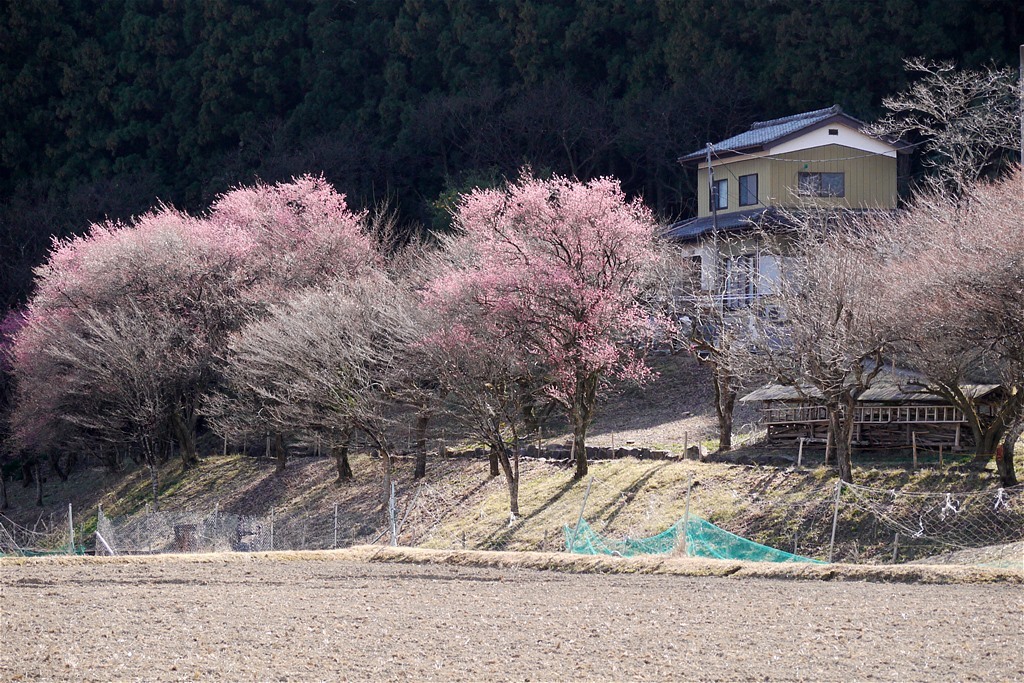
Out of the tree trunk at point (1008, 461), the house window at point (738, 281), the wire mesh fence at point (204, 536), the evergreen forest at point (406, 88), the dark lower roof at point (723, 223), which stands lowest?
the wire mesh fence at point (204, 536)

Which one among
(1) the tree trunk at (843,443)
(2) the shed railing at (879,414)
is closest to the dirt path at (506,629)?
(1) the tree trunk at (843,443)

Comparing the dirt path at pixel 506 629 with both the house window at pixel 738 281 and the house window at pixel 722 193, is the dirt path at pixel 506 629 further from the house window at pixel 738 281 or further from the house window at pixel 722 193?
the house window at pixel 722 193

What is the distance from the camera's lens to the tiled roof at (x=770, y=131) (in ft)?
114

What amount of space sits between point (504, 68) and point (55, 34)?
71.9 feet

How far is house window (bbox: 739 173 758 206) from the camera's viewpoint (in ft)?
118

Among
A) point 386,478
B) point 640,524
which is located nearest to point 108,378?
point 386,478

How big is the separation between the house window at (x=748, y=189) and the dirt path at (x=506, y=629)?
22.5 metres

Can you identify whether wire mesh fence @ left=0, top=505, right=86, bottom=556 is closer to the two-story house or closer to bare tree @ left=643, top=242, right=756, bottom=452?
bare tree @ left=643, top=242, right=756, bottom=452

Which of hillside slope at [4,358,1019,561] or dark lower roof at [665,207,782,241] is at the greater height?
dark lower roof at [665,207,782,241]

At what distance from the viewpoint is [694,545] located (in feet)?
58.2

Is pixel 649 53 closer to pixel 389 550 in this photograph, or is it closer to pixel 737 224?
pixel 737 224

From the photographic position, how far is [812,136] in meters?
35.3

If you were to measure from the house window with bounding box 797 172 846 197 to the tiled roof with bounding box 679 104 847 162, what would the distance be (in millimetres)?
1492

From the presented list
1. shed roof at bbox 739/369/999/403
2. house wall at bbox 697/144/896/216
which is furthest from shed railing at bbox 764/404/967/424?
house wall at bbox 697/144/896/216
